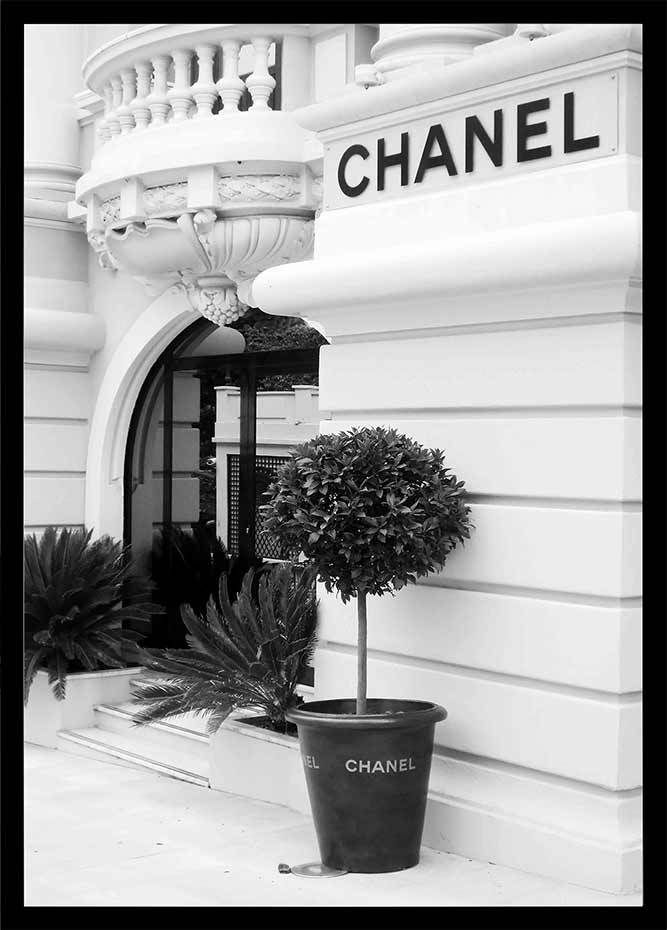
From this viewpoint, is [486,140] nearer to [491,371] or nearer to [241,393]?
[491,371]

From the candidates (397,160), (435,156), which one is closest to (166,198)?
(397,160)

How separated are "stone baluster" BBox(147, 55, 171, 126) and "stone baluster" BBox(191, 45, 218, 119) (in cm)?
34

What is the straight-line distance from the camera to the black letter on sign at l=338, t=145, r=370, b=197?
7574 millimetres

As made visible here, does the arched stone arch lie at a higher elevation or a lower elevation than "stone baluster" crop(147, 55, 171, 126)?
lower

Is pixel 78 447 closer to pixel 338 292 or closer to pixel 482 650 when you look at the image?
pixel 338 292

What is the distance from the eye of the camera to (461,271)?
669cm

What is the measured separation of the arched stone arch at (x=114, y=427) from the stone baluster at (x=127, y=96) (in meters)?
1.72

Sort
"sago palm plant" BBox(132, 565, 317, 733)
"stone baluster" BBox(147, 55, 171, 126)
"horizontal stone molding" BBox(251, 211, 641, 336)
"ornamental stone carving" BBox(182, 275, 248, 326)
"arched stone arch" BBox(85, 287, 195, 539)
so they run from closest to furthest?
"horizontal stone molding" BBox(251, 211, 641, 336), "sago palm plant" BBox(132, 565, 317, 733), "stone baluster" BBox(147, 55, 171, 126), "ornamental stone carving" BBox(182, 275, 248, 326), "arched stone arch" BBox(85, 287, 195, 539)

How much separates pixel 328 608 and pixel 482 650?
1214 mm

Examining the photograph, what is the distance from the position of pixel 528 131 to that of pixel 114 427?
5.73 meters

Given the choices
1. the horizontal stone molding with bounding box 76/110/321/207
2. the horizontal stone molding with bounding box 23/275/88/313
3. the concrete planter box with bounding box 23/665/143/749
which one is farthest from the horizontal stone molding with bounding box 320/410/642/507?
the horizontal stone molding with bounding box 23/275/88/313

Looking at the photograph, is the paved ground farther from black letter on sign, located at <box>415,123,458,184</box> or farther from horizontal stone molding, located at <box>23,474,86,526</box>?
black letter on sign, located at <box>415,123,458,184</box>

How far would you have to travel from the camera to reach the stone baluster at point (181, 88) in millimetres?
9430

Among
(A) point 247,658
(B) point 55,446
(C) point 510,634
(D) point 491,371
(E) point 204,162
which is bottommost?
(A) point 247,658
